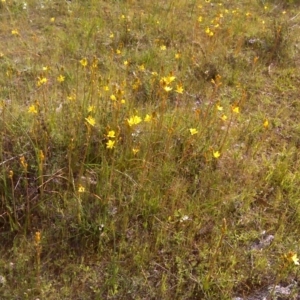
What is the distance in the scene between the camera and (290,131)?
3.36m

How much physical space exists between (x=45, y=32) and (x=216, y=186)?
2.72m

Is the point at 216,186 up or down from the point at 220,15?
down

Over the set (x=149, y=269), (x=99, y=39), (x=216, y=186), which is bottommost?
(x=149, y=269)

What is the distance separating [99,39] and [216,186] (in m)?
2.29

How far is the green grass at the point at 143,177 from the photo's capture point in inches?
85.0

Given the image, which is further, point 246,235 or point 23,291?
point 246,235

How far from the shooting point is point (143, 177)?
2.43 metres

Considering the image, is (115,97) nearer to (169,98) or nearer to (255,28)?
(169,98)

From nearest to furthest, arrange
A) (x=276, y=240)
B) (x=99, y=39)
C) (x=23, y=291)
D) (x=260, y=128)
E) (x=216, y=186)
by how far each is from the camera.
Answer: (x=23, y=291) → (x=276, y=240) → (x=216, y=186) → (x=260, y=128) → (x=99, y=39)

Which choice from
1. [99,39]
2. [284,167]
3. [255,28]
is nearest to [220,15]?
[255,28]

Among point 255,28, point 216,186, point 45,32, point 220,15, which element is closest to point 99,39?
point 45,32

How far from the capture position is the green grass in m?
2.16

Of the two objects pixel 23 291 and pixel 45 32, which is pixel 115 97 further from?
pixel 45 32

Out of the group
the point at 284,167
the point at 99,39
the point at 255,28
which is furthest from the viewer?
the point at 255,28
